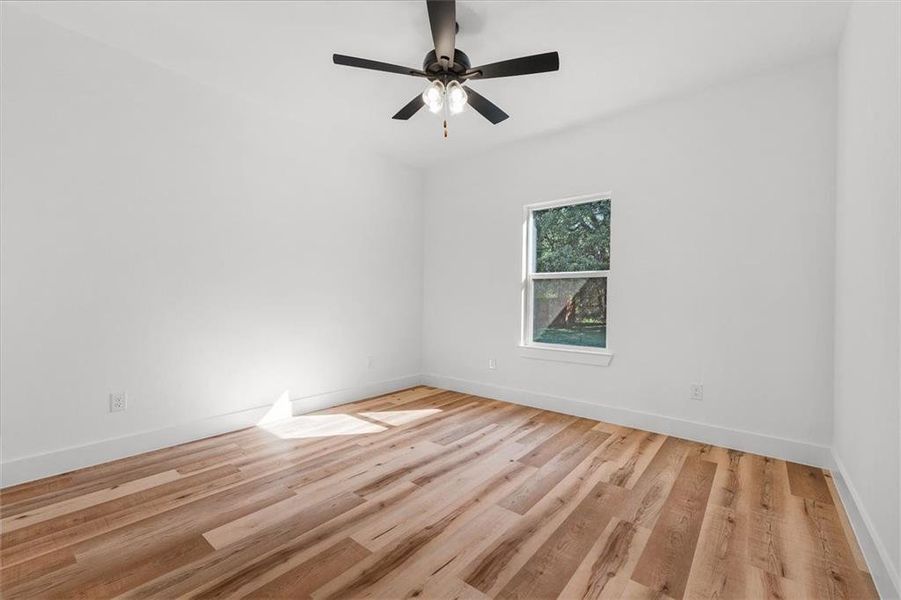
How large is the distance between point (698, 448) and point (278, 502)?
113 inches

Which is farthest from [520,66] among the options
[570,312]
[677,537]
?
[677,537]

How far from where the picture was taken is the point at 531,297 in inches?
165

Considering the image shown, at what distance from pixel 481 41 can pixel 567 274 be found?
7.16ft

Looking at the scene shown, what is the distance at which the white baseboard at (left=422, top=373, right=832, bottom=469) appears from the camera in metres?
2.67

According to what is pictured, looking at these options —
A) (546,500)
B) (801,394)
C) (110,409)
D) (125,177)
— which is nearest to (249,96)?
(125,177)

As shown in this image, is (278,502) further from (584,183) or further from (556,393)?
(584,183)

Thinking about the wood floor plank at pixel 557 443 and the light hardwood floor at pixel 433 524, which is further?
the wood floor plank at pixel 557 443

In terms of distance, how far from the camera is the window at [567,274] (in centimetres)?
367

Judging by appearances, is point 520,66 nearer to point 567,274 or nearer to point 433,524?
point 567,274

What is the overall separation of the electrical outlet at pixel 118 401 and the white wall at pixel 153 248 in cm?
5

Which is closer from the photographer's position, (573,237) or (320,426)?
(320,426)

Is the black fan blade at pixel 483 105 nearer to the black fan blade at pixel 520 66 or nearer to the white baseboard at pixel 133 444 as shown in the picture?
the black fan blade at pixel 520 66

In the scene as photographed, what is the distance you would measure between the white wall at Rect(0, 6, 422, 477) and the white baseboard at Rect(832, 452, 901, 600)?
3.78 metres

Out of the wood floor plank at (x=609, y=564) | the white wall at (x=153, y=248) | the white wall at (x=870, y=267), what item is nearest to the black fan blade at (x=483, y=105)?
the white wall at (x=870, y=267)
